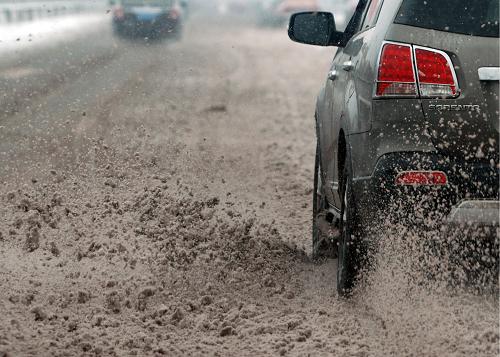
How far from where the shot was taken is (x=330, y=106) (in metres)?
7.09

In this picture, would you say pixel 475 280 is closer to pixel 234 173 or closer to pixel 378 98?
pixel 378 98

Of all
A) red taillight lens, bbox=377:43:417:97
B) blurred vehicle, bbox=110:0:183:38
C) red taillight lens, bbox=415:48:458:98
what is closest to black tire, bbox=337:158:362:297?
red taillight lens, bbox=377:43:417:97

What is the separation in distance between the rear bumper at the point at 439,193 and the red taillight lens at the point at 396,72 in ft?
0.89

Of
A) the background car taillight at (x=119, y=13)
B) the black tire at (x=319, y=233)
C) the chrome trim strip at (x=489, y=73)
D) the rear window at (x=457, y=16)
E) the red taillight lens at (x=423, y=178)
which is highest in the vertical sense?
the rear window at (x=457, y=16)

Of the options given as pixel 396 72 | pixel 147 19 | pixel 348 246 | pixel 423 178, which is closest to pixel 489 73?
pixel 396 72

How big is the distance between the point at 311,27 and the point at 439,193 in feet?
6.17

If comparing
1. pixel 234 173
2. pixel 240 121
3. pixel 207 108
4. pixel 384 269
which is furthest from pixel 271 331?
pixel 207 108

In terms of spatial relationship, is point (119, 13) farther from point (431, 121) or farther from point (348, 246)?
point (431, 121)

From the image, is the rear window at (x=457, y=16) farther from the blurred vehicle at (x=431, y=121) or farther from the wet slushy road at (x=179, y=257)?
the wet slushy road at (x=179, y=257)

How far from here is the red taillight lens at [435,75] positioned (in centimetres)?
539

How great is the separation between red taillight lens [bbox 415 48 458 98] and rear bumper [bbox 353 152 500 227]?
0.26m

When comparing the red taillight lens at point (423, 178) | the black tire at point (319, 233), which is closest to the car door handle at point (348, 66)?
the red taillight lens at point (423, 178)

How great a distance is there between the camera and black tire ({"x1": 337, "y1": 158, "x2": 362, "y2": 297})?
593cm

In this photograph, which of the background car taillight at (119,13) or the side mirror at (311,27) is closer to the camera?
the side mirror at (311,27)
